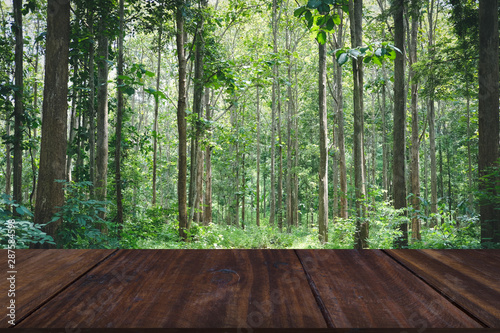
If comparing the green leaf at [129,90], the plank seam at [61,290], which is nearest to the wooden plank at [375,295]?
the plank seam at [61,290]

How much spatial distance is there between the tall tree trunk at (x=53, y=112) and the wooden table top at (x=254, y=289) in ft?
12.8

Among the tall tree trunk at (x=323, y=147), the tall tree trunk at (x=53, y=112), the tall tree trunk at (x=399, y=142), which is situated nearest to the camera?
the tall tree trunk at (x=53, y=112)

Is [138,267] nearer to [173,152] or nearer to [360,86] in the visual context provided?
[360,86]

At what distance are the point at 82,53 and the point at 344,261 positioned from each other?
8816mm

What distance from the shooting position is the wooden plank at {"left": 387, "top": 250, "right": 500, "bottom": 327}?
0.54 metres

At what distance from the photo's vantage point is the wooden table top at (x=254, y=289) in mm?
480

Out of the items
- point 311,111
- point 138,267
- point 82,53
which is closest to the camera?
point 138,267

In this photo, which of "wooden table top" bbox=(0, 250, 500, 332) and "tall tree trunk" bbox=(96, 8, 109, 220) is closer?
"wooden table top" bbox=(0, 250, 500, 332)

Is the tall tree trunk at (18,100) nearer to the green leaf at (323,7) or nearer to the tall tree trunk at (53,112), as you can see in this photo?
the tall tree trunk at (53,112)

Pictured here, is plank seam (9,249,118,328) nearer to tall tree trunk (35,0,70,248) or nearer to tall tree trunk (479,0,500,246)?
tall tree trunk (35,0,70,248)

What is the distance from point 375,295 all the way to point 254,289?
0.71 feet

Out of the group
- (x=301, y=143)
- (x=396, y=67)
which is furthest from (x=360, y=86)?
(x=301, y=143)

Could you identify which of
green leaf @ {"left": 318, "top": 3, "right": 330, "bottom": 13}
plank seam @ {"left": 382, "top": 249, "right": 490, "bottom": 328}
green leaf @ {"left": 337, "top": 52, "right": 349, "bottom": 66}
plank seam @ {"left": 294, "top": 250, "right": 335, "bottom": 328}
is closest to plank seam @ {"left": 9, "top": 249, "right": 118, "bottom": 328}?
plank seam @ {"left": 294, "top": 250, "right": 335, "bottom": 328}

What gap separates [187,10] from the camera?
6.41 m
